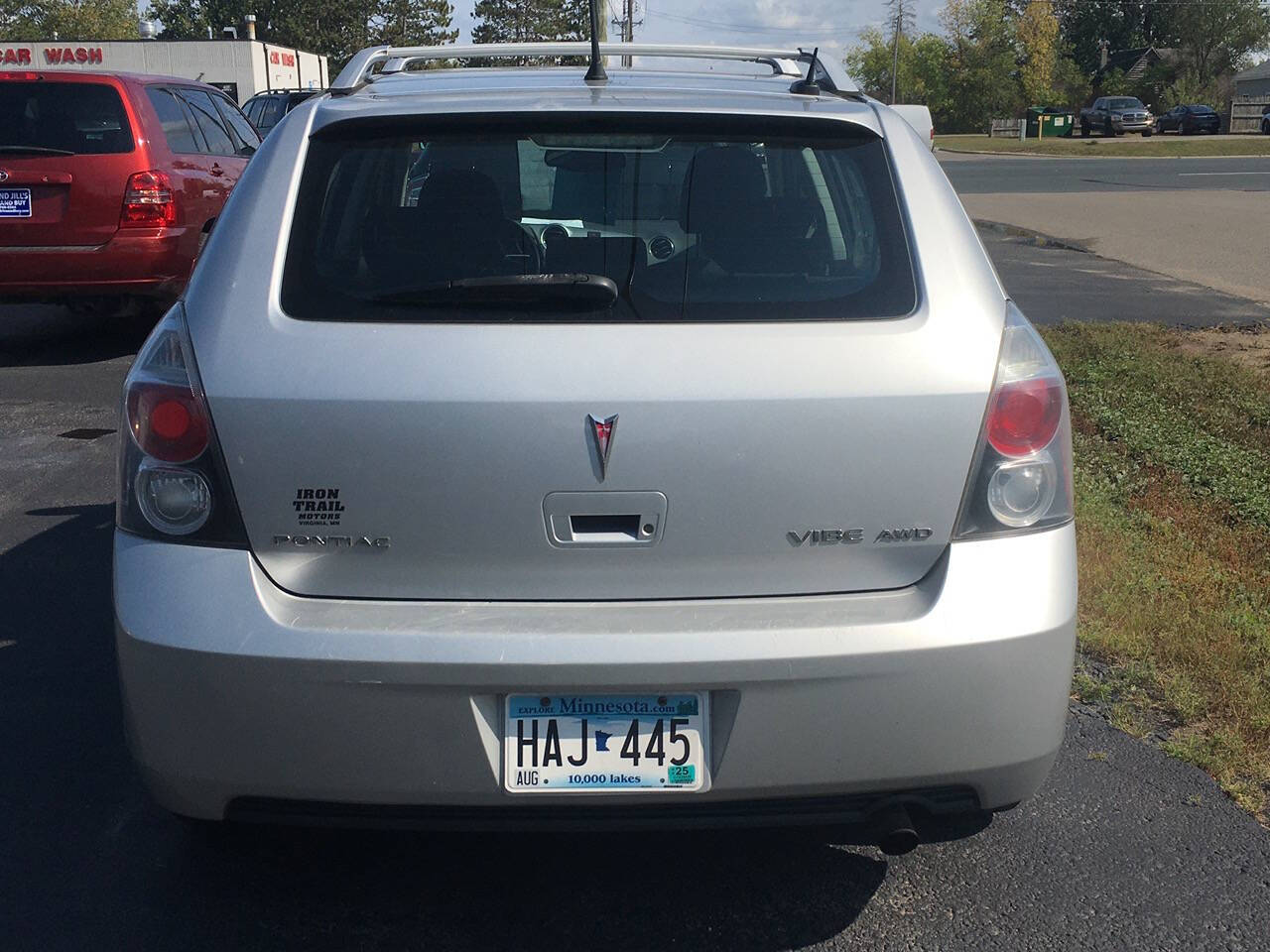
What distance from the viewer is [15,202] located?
869 cm

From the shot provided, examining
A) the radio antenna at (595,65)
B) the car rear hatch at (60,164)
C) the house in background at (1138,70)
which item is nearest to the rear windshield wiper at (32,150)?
the car rear hatch at (60,164)

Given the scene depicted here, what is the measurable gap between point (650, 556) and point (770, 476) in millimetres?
261

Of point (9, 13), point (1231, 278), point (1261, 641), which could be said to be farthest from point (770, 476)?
point (9, 13)

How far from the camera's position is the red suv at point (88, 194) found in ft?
28.5

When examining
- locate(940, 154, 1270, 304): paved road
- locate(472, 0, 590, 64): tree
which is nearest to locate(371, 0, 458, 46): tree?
locate(472, 0, 590, 64): tree

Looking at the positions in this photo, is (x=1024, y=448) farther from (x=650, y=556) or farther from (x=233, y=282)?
(x=233, y=282)

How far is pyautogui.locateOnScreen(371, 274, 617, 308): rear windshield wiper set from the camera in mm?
2502

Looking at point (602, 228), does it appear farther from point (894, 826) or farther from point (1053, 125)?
point (1053, 125)

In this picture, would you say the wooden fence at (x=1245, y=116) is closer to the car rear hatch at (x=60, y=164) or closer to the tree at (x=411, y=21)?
the tree at (x=411, y=21)

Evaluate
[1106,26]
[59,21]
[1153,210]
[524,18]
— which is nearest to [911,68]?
[1106,26]

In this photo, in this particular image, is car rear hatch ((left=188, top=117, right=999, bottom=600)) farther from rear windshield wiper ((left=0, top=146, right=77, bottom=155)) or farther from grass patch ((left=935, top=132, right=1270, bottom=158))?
grass patch ((left=935, top=132, right=1270, bottom=158))

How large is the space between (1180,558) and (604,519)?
3233 millimetres

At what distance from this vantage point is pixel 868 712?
94.3 inches

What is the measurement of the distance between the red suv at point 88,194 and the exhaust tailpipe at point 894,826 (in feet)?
24.5
